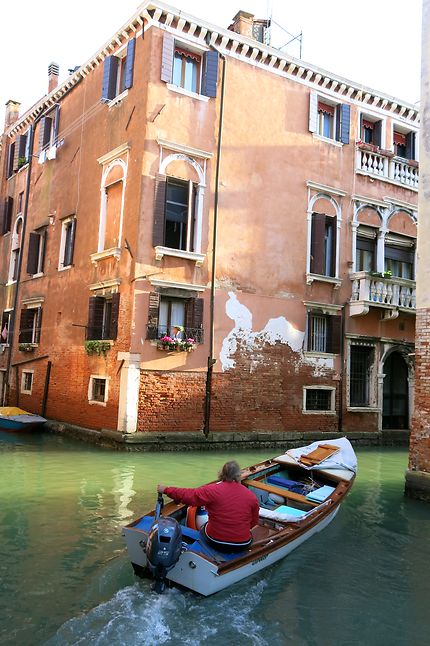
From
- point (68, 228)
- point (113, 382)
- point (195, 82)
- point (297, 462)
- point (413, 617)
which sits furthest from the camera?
point (68, 228)

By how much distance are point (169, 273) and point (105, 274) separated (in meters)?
1.84

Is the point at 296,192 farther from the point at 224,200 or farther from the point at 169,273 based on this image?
the point at 169,273

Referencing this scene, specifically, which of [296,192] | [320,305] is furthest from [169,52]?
[320,305]

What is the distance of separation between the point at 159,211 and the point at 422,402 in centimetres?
756

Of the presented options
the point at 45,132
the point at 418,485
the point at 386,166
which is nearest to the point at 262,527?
the point at 418,485

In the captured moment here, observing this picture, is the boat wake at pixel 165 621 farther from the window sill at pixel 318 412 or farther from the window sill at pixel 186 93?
the window sill at pixel 186 93

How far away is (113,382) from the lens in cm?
1360

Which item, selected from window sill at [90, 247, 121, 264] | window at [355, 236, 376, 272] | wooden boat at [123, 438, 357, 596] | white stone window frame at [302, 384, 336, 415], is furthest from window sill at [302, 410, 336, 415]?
window sill at [90, 247, 121, 264]

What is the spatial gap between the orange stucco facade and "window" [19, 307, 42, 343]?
0.08 meters

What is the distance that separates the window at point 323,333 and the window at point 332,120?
5.26 meters

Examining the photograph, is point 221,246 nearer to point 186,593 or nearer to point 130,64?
point 130,64

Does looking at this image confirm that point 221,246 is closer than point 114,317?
No

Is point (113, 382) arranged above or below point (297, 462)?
above

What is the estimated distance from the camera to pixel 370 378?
658 inches
